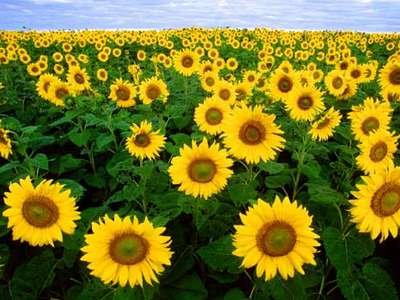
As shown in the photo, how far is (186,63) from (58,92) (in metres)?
2.38

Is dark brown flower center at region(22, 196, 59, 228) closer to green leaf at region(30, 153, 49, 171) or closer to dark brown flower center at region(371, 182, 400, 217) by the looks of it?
green leaf at region(30, 153, 49, 171)

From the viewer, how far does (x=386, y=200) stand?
2.66 m

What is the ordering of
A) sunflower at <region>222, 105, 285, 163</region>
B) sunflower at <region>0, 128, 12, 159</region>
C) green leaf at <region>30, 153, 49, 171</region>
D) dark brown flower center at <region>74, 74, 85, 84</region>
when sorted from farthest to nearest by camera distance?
dark brown flower center at <region>74, 74, 85, 84</region> → green leaf at <region>30, 153, 49, 171</region> → sunflower at <region>0, 128, 12, 159</region> → sunflower at <region>222, 105, 285, 163</region>

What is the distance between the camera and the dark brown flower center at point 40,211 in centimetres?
290

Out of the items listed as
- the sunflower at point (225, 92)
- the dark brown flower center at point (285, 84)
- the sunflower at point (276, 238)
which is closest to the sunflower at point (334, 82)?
the dark brown flower center at point (285, 84)

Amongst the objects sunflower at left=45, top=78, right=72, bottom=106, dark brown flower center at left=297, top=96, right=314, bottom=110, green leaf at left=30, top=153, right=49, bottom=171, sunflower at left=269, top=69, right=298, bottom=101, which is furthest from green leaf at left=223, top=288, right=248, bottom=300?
sunflower at left=45, top=78, right=72, bottom=106

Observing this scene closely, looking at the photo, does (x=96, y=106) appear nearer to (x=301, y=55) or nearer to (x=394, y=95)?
(x=394, y=95)

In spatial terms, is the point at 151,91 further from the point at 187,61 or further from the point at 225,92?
the point at 187,61

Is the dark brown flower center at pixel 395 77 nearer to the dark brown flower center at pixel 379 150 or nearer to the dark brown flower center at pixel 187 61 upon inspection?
the dark brown flower center at pixel 379 150

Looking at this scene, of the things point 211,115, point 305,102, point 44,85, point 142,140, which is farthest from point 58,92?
point 305,102

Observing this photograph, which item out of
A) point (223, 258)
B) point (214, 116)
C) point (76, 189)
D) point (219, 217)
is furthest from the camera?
point (214, 116)

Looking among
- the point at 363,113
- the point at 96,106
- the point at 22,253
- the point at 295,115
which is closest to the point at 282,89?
the point at 295,115

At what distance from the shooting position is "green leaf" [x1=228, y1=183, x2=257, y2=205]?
3336 millimetres

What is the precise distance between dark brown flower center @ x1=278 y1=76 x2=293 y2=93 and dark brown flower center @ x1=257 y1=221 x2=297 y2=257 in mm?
3943
